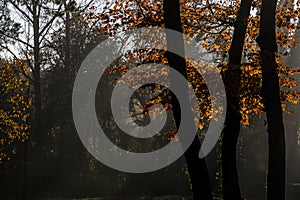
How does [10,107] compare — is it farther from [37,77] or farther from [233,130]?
[233,130]

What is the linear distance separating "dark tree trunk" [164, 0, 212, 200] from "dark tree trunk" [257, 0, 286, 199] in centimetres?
165

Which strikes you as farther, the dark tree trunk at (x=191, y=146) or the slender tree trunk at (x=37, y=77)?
the slender tree trunk at (x=37, y=77)

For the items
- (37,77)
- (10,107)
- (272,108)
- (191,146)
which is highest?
(37,77)

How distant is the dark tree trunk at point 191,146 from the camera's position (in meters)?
9.98

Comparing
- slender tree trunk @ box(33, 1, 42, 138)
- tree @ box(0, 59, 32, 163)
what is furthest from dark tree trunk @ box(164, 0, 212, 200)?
slender tree trunk @ box(33, 1, 42, 138)

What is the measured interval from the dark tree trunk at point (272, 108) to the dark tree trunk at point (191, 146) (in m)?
1.65

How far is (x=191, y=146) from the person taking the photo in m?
9.98

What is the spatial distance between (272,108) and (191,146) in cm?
218

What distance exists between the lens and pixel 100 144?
113 ft

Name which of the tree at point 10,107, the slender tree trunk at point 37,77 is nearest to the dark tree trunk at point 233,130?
the tree at point 10,107

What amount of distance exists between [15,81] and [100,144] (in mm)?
12342

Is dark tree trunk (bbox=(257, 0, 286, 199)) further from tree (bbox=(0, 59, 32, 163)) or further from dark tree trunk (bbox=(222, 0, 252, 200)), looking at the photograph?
tree (bbox=(0, 59, 32, 163))

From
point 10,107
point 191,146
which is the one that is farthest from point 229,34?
point 10,107

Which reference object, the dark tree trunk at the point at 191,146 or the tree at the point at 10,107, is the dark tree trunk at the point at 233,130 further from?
the tree at the point at 10,107
